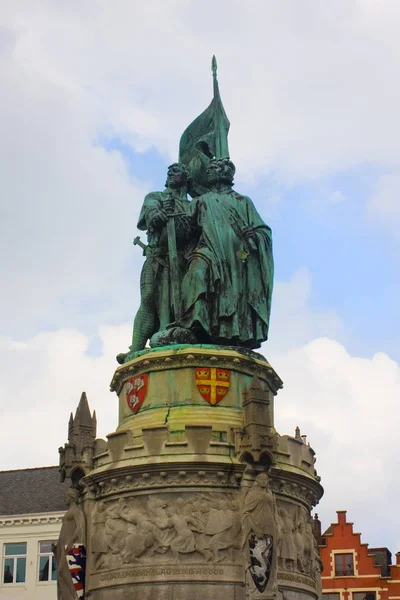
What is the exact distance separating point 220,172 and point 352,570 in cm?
3476

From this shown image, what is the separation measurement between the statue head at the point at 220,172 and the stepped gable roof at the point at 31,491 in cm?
2407

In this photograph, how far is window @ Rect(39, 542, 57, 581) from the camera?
45.4m

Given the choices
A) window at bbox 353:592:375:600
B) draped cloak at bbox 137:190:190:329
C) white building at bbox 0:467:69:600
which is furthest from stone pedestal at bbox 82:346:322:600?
window at bbox 353:592:375:600

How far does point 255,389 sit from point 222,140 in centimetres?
923

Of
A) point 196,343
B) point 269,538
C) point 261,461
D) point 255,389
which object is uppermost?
point 196,343

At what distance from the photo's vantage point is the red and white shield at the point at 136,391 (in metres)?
21.9

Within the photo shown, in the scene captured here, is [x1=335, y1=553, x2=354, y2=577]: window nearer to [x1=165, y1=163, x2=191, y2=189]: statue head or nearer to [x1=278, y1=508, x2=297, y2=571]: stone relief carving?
[x1=165, y1=163, x2=191, y2=189]: statue head

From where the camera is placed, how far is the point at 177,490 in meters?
19.9

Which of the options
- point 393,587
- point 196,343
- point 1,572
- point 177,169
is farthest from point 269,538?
point 393,587

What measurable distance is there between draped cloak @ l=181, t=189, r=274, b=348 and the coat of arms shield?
1.39 metres

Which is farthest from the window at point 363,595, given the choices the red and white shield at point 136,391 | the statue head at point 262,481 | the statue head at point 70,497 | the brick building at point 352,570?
the statue head at point 262,481

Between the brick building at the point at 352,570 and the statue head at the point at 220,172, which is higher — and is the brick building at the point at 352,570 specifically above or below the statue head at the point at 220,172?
below

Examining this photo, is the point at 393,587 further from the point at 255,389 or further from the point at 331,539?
the point at 255,389

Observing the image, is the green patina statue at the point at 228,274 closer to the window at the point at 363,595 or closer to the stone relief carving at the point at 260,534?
the stone relief carving at the point at 260,534
